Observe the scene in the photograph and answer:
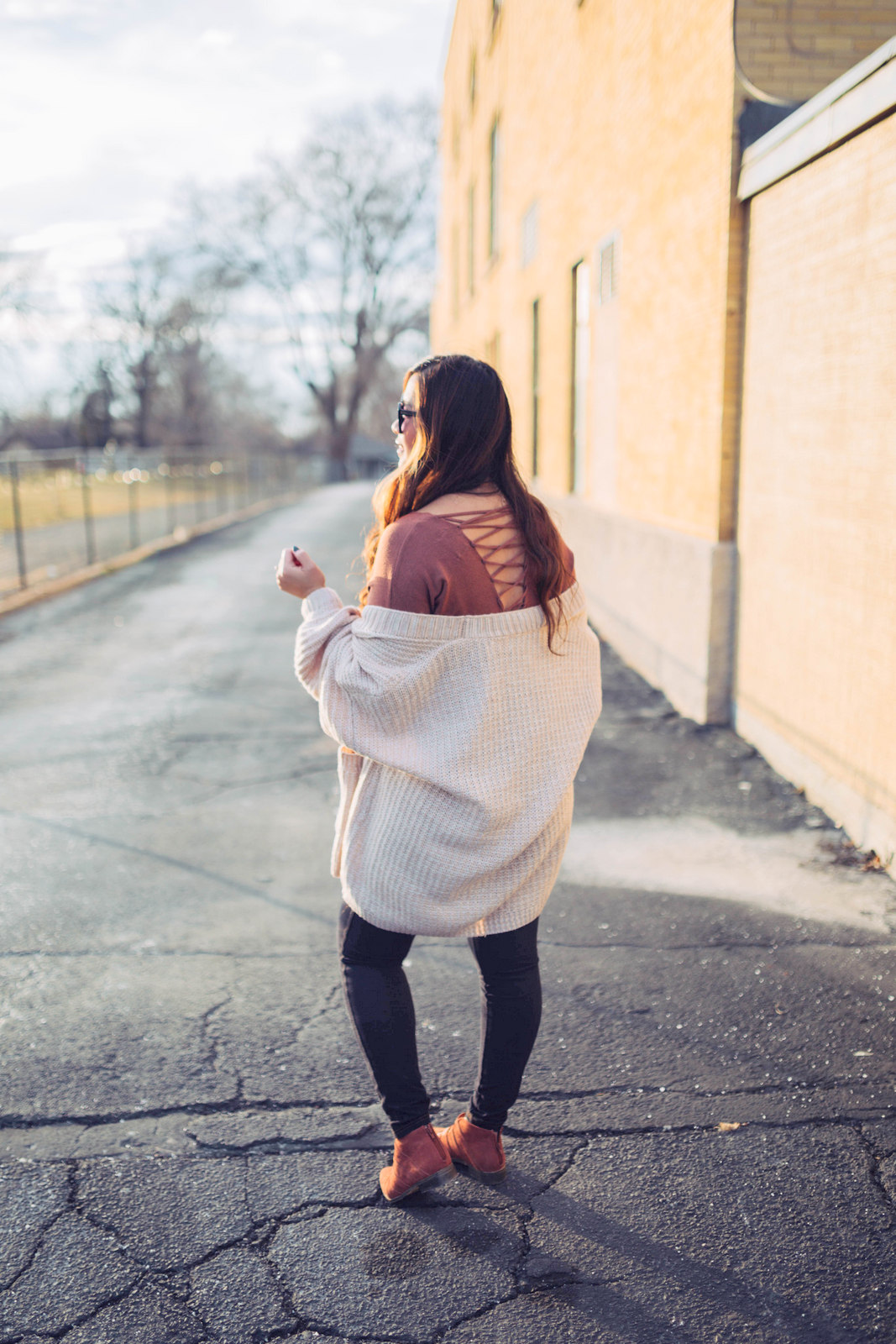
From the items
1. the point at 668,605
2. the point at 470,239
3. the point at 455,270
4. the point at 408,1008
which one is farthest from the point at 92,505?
the point at 408,1008

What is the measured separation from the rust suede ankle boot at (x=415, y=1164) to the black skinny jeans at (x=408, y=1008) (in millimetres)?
24

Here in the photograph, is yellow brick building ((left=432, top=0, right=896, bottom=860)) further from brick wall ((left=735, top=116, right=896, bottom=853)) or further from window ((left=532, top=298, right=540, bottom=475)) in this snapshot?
brick wall ((left=735, top=116, right=896, bottom=853))

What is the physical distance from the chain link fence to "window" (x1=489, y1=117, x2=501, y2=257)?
23.6 feet

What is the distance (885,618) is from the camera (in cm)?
462

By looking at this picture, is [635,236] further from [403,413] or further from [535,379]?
[403,413]

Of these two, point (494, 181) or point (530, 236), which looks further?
point (494, 181)

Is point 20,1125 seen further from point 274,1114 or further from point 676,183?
point 676,183

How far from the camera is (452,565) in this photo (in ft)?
7.56

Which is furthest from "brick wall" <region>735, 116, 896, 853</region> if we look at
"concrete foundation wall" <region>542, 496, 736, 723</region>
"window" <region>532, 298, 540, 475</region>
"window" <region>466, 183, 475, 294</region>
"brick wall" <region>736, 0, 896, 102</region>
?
"window" <region>466, 183, 475, 294</region>

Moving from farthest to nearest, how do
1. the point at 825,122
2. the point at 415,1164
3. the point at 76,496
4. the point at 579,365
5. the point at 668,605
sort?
Answer: the point at 76,496 → the point at 579,365 → the point at 668,605 → the point at 825,122 → the point at 415,1164

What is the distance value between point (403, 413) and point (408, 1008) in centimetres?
136

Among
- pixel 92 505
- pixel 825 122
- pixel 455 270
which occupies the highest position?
pixel 455 270

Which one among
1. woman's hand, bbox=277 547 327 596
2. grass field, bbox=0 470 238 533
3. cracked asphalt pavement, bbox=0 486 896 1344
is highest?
woman's hand, bbox=277 547 327 596

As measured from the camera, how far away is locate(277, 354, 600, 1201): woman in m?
2.33
